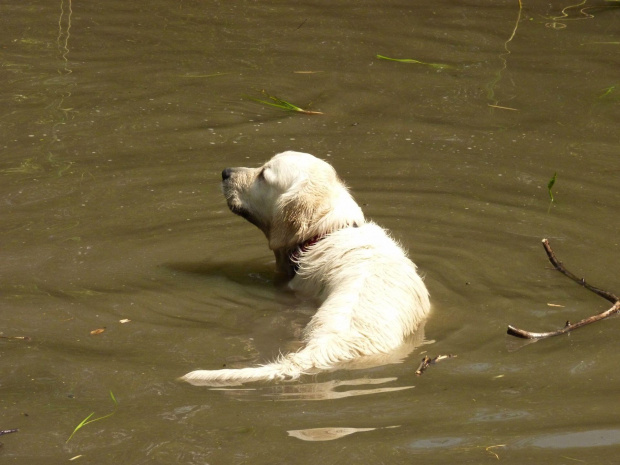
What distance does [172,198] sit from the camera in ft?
24.1

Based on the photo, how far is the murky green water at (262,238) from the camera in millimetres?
4254

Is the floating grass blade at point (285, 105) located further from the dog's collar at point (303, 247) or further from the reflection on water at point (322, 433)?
the reflection on water at point (322, 433)

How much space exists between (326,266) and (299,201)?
1.60ft

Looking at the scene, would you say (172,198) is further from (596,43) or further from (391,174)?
(596,43)

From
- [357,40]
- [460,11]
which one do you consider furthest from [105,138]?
[460,11]

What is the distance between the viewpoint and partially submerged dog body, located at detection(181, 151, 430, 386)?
4.84m

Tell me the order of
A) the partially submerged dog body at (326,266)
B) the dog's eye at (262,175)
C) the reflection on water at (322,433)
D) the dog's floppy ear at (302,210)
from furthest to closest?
the dog's eye at (262,175)
the dog's floppy ear at (302,210)
the partially submerged dog body at (326,266)
the reflection on water at (322,433)

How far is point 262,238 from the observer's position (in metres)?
7.05

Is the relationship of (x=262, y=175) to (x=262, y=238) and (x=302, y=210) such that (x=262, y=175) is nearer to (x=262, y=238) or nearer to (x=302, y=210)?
(x=302, y=210)

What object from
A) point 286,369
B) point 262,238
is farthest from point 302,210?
point 286,369

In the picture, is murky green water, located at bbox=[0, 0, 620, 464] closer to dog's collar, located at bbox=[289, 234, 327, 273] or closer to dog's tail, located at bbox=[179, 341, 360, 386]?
dog's tail, located at bbox=[179, 341, 360, 386]

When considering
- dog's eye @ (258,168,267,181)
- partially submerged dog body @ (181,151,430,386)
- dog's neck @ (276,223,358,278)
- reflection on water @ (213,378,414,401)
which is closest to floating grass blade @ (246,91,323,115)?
partially submerged dog body @ (181,151,430,386)

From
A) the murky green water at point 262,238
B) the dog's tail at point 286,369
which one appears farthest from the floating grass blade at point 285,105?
the dog's tail at point 286,369

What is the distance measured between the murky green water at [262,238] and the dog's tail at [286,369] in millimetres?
68
